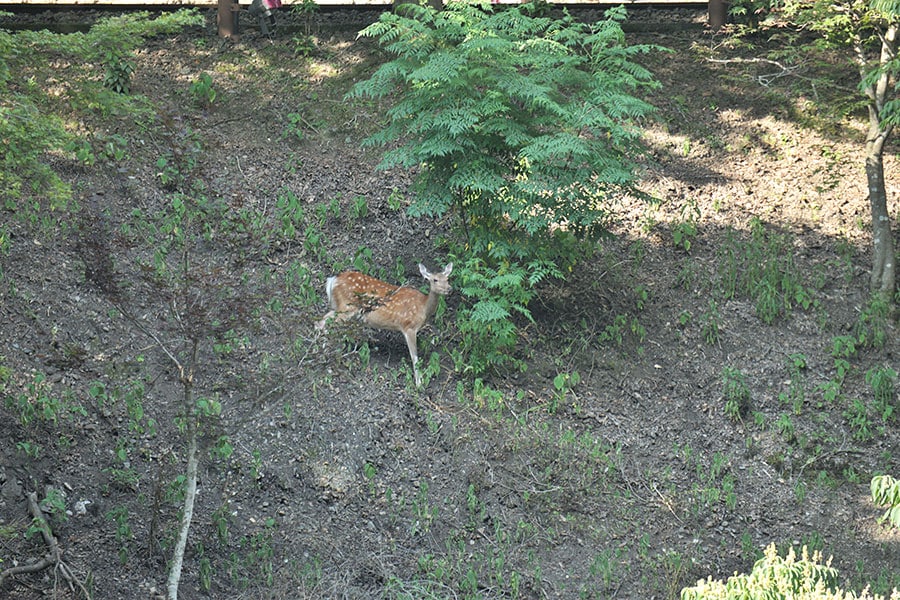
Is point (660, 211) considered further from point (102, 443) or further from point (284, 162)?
point (102, 443)

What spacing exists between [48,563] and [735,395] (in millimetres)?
7278

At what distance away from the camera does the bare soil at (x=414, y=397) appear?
10031 mm

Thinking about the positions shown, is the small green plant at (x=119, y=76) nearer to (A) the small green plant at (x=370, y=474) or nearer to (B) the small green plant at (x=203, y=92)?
(B) the small green plant at (x=203, y=92)

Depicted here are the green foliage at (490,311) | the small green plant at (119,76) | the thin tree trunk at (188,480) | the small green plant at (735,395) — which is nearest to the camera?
the thin tree trunk at (188,480)

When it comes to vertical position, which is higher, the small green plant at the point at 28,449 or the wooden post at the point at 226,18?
the wooden post at the point at 226,18

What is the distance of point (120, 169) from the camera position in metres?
14.4

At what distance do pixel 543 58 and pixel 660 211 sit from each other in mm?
3369

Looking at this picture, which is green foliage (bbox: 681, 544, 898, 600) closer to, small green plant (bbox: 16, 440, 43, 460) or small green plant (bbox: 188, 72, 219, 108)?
small green plant (bbox: 16, 440, 43, 460)

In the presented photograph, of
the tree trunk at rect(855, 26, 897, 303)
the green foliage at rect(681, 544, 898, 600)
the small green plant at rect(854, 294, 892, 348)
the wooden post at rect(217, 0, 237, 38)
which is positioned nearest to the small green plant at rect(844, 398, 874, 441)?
the small green plant at rect(854, 294, 892, 348)

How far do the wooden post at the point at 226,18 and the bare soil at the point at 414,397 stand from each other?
2.05m

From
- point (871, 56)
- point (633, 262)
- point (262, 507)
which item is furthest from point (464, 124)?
point (871, 56)

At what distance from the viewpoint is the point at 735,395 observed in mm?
12391

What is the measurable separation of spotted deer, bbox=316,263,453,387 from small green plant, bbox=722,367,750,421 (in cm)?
331

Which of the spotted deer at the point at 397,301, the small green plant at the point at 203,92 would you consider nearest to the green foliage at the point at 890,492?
the spotted deer at the point at 397,301
